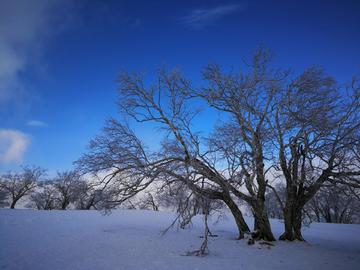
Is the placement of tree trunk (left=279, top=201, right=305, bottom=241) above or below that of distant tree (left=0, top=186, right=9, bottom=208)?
above

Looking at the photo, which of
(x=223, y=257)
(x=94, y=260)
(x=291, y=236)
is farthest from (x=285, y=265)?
(x=94, y=260)

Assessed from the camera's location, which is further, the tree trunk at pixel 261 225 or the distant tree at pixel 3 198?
the distant tree at pixel 3 198

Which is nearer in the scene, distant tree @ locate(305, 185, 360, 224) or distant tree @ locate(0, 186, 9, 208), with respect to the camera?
distant tree @ locate(305, 185, 360, 224)

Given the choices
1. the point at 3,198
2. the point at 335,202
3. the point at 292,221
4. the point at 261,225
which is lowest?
the point at 3,198

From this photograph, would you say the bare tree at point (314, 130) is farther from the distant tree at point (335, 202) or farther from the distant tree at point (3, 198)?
the distant tree at point (3, 198)

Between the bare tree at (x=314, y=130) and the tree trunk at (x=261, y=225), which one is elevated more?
the bare tree at (x=314, y=130)

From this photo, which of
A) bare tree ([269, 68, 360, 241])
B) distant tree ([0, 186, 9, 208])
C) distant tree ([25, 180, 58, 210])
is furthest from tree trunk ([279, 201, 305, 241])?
distant tree ([0, 186, 9, 208])

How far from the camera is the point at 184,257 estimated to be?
721 cm

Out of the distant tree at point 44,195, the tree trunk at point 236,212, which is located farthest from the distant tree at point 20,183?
the tree trunk at point 236,212

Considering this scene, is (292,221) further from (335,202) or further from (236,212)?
(236,212)

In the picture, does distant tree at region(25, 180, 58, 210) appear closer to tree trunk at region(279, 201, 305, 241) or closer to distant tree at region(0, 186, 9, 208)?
distant tree at region(0, 186, 9, 208)

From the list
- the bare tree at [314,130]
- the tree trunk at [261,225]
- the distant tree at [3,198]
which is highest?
the bare tree at [314,130]

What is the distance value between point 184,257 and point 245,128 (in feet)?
19.8

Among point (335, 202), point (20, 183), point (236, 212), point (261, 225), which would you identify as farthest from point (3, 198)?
point (335, 202)
